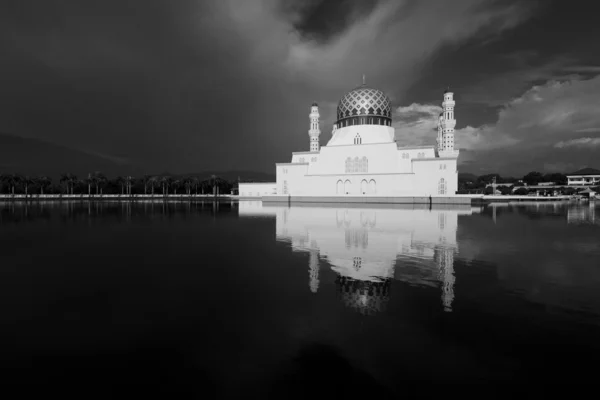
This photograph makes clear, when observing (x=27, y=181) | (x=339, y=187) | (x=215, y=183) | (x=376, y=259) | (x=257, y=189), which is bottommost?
(x=376, y=259)

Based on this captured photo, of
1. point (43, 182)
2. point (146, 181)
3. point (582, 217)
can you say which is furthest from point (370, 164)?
point (43, 182)

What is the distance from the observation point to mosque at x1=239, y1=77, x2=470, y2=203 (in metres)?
42.0

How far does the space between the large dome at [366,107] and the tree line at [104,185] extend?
4207cm

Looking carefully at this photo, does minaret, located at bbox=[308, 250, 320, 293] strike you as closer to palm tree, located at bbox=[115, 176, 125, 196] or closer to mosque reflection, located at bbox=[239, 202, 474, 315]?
mosque reflection, located at bbox=[239, 202, 474, 315]

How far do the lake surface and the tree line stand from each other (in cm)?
6997

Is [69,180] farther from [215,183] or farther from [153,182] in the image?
[215,183]

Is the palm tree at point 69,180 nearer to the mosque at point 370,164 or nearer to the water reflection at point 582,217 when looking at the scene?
the mosque at point 370,164

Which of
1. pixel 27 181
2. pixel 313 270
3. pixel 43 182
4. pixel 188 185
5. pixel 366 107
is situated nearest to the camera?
pixel 313 270

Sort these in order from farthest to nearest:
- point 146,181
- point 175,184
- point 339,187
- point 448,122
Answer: point 175,184
point 146,181
point 339,187
point 448,122

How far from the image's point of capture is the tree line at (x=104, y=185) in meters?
69.5

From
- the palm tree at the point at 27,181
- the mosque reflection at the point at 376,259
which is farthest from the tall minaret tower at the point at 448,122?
the palm tree at the point at 27,181

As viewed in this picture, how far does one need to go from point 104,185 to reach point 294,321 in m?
83.4

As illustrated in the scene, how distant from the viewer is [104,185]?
73.6 meters

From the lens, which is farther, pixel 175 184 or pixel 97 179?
pixel 175 184
